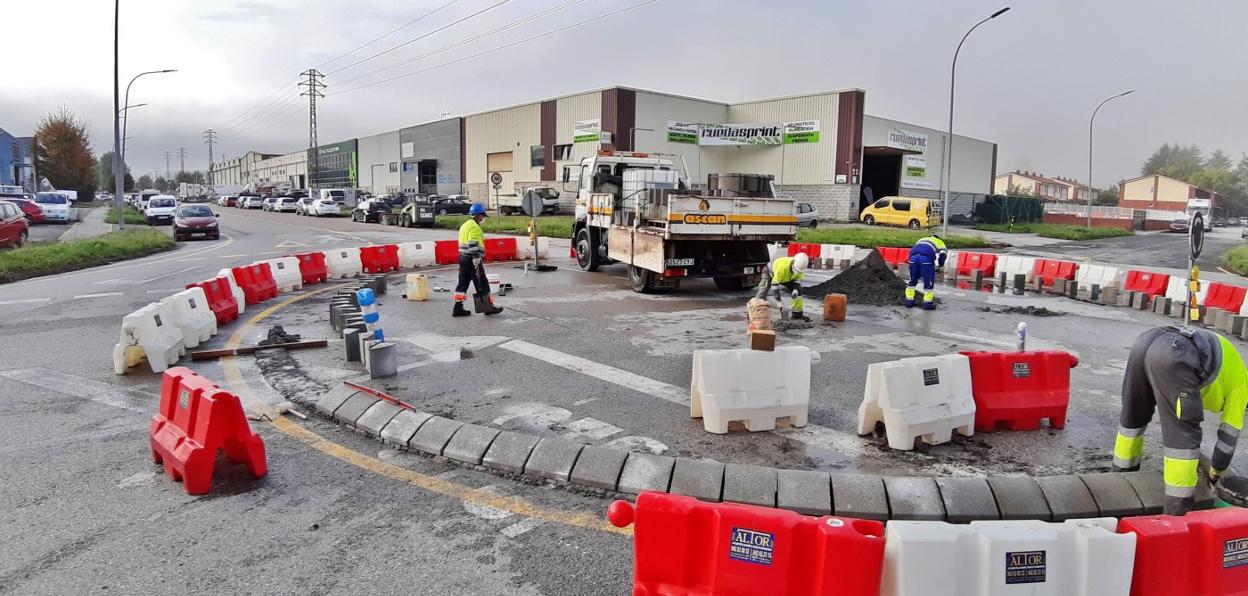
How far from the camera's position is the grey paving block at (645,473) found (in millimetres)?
4297

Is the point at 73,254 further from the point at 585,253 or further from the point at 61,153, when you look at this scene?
the point at 61,153

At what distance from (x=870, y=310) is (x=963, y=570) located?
9401 millimetres

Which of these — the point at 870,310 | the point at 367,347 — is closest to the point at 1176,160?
the point at 870,310

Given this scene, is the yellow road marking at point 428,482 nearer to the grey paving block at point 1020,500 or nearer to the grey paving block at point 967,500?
the grey paving block at point 967,500

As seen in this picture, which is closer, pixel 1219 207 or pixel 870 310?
pixel 870 310

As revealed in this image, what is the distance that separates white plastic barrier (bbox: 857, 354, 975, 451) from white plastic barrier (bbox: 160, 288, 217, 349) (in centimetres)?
731

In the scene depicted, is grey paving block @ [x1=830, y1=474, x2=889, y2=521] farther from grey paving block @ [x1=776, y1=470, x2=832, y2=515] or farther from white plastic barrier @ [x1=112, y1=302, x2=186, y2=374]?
white plastic barrier @ [x1=112, y1=302, x2=186, y2=374]

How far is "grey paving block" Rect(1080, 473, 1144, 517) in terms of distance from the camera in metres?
4.16

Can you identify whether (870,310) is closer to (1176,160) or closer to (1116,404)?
(1116,404)

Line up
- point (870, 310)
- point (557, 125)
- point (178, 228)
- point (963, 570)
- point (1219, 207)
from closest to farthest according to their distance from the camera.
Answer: point (963, 570) < point (870, 310) < point (178, 228) < point (557, 125) < point (1219, 207)

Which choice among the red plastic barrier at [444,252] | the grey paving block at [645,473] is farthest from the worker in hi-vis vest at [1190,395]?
the red plastic barrier at [444,252]

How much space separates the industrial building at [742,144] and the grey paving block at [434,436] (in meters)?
27.2

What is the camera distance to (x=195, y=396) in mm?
4500

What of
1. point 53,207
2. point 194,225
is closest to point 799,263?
point 194,225
